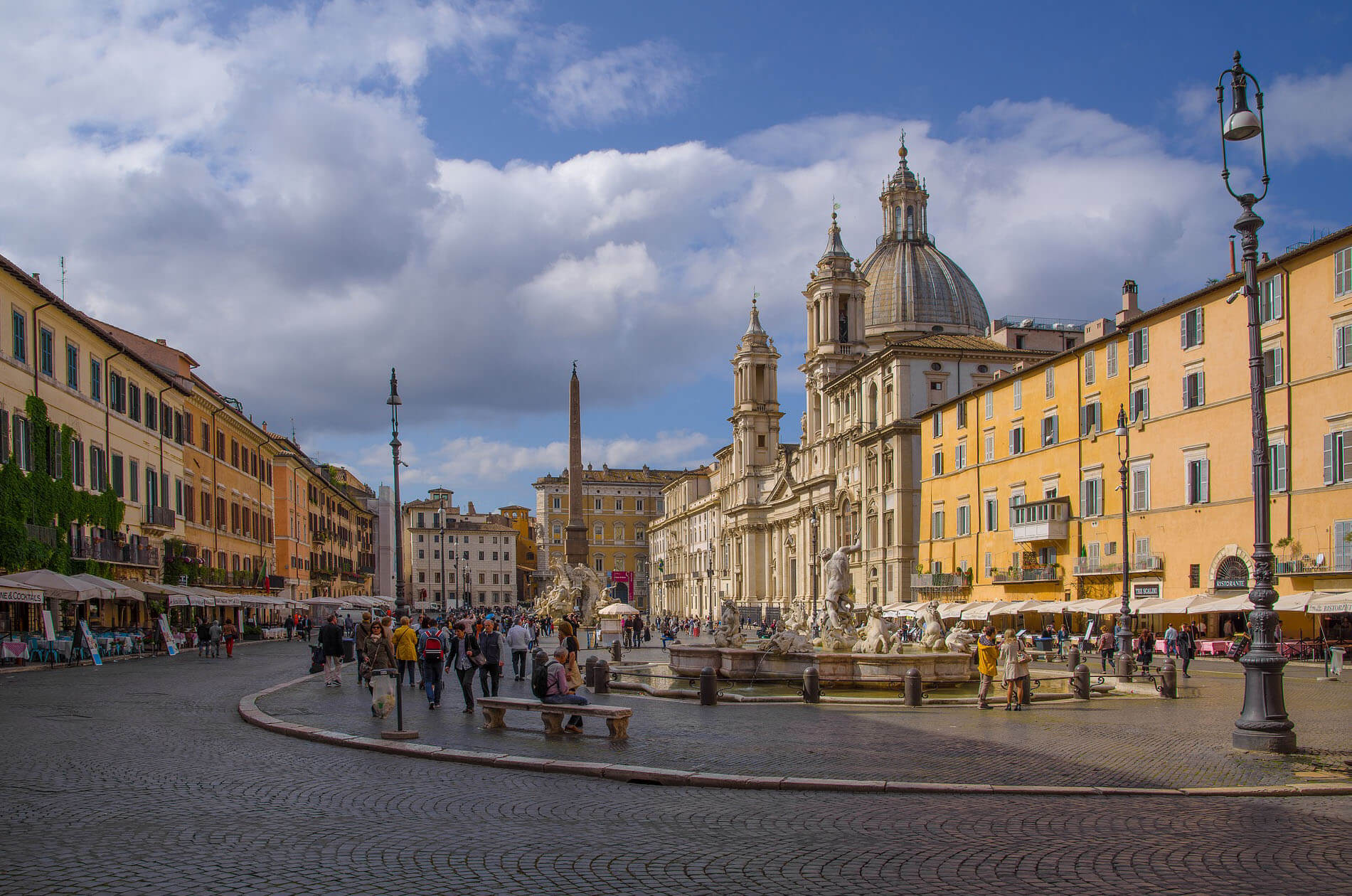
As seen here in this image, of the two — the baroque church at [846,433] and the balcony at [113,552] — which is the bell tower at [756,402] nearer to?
the baroque church at [846,433]

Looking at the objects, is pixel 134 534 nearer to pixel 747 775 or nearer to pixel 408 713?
pixel 408 713

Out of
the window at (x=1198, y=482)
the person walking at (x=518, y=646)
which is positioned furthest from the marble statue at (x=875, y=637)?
the window at (x=1198, y=482)

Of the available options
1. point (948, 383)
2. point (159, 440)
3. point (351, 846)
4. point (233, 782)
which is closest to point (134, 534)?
point (159, 440)

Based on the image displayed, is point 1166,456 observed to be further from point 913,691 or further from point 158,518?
point 158,518

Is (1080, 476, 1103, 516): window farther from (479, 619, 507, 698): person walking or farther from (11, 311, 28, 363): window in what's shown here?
(11, 311, 28, 363): window

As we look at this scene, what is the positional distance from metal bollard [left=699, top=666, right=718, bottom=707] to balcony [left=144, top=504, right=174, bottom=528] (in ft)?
91.5

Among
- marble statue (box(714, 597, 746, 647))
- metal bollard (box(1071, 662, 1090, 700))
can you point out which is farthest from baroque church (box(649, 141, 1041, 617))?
metal bollard (box(1071, 662, 1090, 700))

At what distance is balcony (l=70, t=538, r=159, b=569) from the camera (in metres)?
33.5

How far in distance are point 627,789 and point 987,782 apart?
11.3 ft

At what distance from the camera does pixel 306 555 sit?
234 feet

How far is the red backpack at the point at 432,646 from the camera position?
60.3 ft

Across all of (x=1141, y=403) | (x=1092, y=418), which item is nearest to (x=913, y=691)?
(x=1141, y=403)

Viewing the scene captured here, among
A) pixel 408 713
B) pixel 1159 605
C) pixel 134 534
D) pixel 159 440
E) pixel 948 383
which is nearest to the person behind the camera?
pixel 408 713

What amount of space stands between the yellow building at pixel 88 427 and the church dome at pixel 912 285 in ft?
181
